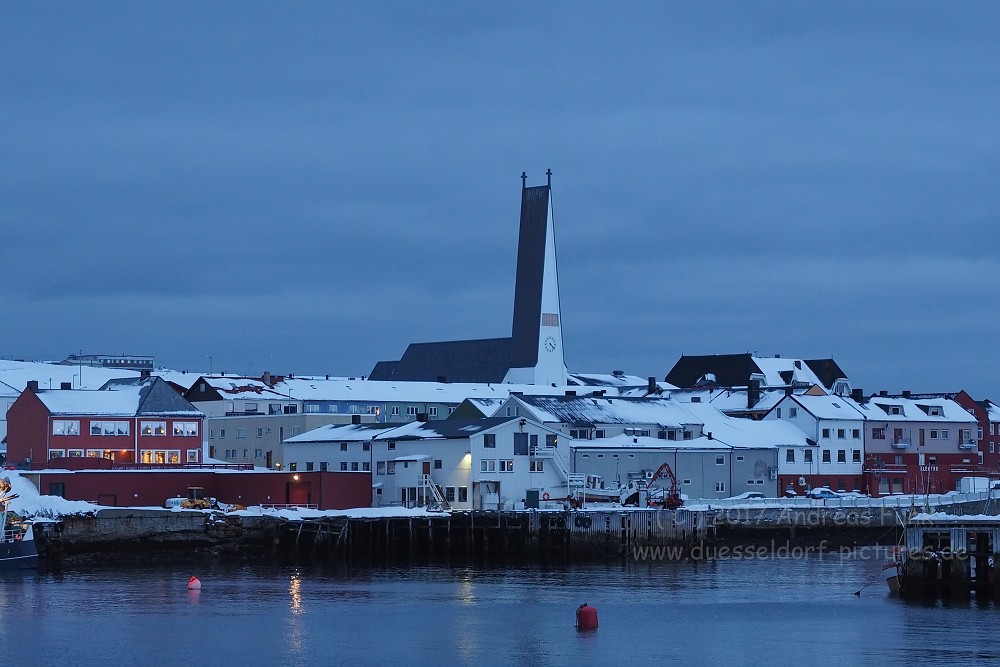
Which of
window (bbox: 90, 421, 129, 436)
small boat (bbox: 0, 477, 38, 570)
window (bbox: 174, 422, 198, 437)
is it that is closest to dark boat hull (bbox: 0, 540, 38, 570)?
small boat (bbox: 0, 477, 38, 570)

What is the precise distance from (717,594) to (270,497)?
29.9m

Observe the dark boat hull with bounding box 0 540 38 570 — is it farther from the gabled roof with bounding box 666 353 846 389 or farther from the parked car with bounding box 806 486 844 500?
the gabled roof with bounding box 666 353 846 389

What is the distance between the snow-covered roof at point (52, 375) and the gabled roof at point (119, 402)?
24552 mm

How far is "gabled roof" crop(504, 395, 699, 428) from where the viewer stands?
95.1 meters

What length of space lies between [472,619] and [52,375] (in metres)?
83.3

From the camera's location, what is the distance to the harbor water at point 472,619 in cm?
4569

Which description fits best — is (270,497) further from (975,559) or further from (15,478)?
(975,559)

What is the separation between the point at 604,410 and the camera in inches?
3848

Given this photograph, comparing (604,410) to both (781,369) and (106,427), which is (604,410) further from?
(781,369)

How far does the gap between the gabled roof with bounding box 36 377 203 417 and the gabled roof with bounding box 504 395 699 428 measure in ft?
62.9

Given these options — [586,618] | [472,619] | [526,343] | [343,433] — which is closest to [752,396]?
[343,433]

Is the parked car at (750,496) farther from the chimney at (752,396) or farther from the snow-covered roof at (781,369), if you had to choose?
the snow-covered roof at (781,369)

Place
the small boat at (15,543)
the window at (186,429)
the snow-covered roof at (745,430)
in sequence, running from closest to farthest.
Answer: the small boat at (15,543)
the window at (186,429)
the snow-covered roof at (745,430)

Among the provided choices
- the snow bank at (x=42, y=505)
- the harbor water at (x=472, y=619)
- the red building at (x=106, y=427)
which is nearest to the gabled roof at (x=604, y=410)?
the red building at (x=106, y=427)
